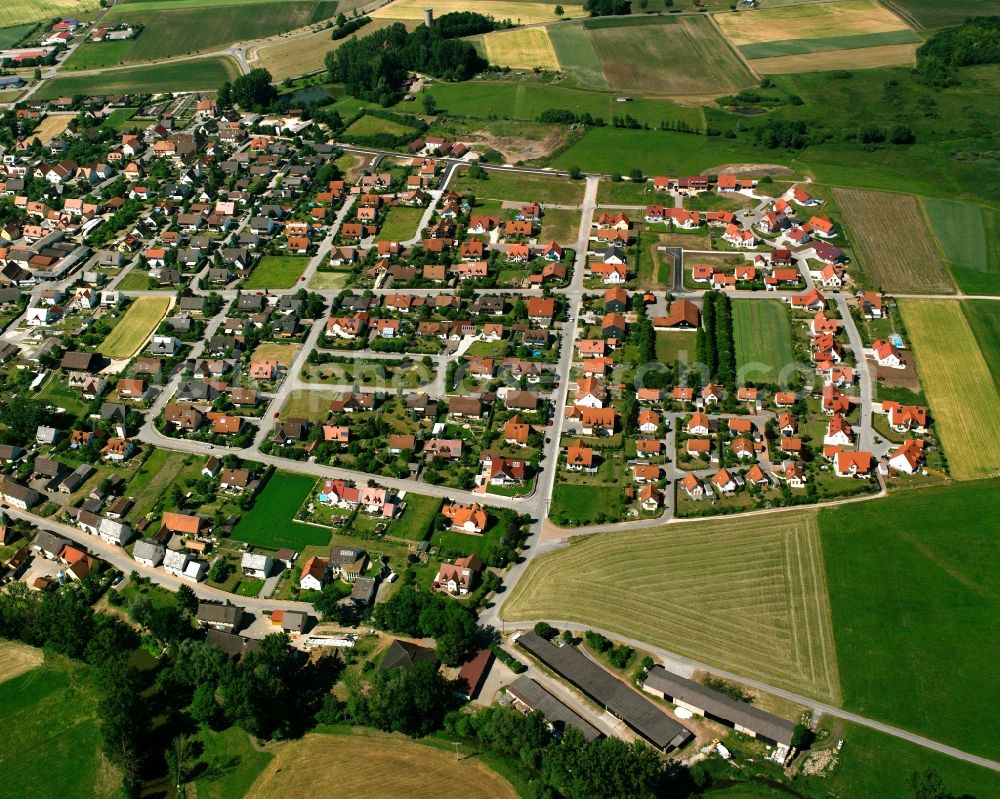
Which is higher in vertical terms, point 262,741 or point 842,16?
point 842,16

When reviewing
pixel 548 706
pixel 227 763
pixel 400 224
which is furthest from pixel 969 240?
pixel 227 763

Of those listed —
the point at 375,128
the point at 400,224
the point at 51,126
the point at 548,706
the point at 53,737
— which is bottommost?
the point at 53,737

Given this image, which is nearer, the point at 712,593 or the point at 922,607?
the point at 922,607

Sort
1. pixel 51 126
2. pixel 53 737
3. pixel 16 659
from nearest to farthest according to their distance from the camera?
pixel 53 737, pixel 16 659, pixel 51 126

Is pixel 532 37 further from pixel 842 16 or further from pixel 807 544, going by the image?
pixel 807 544

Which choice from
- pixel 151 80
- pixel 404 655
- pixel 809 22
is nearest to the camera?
A: pixel 404 655

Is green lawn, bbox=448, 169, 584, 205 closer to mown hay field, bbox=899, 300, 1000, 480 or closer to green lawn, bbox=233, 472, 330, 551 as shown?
mown hay field, bbox=899, 300, 1000, 480

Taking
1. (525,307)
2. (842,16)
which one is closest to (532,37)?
(842,16)

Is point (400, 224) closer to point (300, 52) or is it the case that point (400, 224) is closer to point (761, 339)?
point (761, 339)
